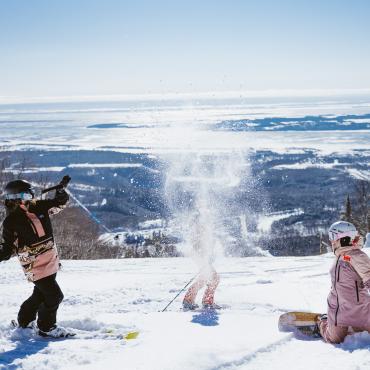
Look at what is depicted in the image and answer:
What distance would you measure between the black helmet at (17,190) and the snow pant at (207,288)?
8.99 ft

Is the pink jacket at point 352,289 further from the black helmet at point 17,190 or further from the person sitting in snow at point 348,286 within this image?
the black helmet at point 17,190

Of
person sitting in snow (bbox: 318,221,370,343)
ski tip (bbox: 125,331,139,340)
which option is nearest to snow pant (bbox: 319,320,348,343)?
person sitting in snow (bbox: 318,221,370,343)

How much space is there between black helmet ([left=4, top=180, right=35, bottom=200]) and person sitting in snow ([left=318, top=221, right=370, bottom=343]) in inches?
111

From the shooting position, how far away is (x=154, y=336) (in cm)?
427

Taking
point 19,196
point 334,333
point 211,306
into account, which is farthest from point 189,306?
point 19,196

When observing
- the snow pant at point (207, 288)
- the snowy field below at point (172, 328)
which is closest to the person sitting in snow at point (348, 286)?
the snowy field below at point (172, 328)

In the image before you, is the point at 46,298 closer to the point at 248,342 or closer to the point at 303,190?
the point at 248,342

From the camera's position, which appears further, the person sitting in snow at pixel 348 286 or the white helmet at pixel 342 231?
the white helmet at pixel 342 231

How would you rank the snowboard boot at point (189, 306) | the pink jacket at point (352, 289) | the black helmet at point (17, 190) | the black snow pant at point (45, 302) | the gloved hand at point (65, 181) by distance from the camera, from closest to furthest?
the pink jacket at point (352, 289) < the black helmet at point (17, 190) < the black snow pant at point (45, 302) < the gloved hand at point (65, 181) < the snowboard boot at point (189, 306)

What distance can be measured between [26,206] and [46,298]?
902 millimetres

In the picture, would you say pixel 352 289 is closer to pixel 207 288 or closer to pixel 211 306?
pixel 211 306

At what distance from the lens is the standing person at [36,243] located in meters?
4.39

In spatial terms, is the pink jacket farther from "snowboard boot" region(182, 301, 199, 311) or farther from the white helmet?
"snowboard boot" region(182, 301, 199, 311)

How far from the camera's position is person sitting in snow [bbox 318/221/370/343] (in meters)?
3.90
